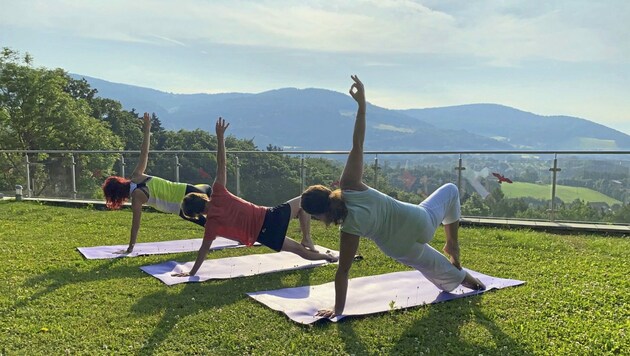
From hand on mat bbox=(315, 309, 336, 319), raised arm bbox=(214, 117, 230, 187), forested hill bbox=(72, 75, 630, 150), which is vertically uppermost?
forested hill bbox=(72, 75, 630, 150)

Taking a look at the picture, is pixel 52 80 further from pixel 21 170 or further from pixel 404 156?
pixel 404 156

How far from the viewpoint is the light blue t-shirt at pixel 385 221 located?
3717mm

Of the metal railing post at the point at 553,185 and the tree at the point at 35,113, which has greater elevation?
the tree at the point at 35,113

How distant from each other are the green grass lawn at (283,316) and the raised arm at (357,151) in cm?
110

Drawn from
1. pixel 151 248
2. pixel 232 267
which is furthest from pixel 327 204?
pixel 151 248

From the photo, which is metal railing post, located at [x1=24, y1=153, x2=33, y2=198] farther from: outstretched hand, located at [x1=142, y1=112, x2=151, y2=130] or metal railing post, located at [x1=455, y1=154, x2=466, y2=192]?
metal railing post, located at [x1=455, y1=154, x2=466, y2=192]

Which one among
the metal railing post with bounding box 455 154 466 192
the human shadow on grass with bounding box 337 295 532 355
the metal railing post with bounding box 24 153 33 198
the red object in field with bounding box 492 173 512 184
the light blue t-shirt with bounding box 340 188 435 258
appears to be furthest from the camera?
the metal railing post with bounding box 24 153 33 198

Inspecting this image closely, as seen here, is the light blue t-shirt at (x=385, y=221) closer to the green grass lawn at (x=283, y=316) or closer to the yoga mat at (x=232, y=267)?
the green grass lawn at (x=283, y=316)

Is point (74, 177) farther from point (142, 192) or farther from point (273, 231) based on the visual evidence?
point (273, 231)

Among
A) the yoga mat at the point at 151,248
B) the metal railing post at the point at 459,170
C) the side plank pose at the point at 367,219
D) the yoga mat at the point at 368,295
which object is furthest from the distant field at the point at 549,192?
the yoga mat at the point at 151,248

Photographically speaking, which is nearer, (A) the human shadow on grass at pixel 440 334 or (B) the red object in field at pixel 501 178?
(A) the human shadow on grass at pixel 440 334

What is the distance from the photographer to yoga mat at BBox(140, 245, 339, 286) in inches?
204

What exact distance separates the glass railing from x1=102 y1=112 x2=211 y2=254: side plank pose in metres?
3.34

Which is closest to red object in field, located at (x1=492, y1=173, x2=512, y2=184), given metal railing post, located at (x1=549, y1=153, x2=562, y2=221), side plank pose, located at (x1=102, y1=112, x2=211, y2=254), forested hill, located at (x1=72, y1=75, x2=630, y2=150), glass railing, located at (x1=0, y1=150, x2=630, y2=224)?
glass railing, located at (x1=0, y1=150, x2=630, y2=224)
